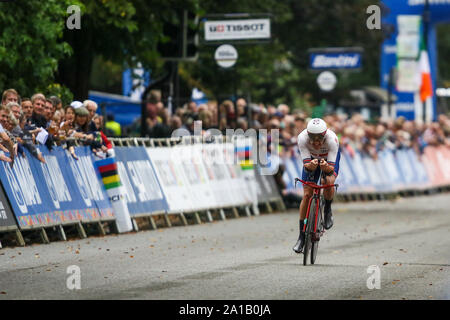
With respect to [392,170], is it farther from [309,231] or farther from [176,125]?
[309,231]

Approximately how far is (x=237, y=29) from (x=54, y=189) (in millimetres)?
8525

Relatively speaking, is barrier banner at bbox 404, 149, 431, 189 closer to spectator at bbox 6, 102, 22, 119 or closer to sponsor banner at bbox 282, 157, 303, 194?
sponsor banner at bbox 282, 157, 303, 194

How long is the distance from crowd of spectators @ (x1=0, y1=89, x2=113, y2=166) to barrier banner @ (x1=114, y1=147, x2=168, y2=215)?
0.70 meters

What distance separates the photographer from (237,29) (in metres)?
24.4

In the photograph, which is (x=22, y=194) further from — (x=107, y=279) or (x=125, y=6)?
(x=125, y=6)

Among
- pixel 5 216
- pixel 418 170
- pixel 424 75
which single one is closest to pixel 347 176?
pixel 418 170

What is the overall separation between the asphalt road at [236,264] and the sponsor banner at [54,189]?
0.49 metres

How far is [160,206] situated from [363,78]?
196 ft

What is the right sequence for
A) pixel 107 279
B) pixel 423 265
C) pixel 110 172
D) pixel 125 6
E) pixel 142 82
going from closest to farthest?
pixel 107 279
pixel 423 265
pixel 110 172
pixel 125 6
pixel 142 82

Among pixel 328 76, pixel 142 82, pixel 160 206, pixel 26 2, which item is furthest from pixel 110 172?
pixel 328 76

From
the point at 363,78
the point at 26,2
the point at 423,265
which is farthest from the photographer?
the point at 363,78

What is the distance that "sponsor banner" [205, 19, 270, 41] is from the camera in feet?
79.6
